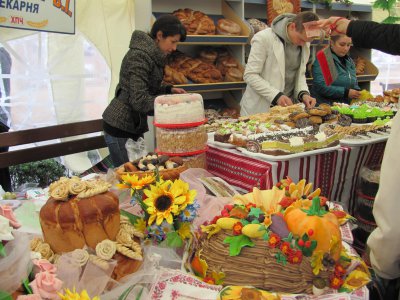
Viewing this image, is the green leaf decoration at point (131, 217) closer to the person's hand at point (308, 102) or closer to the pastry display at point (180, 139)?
the pastry display at point (180, 139)

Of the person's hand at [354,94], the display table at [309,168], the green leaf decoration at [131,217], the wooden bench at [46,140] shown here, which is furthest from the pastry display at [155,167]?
the person's hand at [354,94]

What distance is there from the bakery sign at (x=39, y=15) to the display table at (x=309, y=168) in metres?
2.28

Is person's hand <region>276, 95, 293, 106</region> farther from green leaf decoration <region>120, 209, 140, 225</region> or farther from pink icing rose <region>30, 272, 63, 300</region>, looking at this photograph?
pink icing rose <region>30, 272, 63, 300</region>

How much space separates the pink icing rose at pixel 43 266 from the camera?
0.92 m

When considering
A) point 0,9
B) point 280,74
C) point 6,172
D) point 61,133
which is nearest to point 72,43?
point 0,9

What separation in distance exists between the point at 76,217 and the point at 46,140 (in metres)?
2.36

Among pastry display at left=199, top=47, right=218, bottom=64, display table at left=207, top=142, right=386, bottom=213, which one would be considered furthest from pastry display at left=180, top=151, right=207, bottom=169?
pastry display at left=199, top=47, right=218, bottom=64

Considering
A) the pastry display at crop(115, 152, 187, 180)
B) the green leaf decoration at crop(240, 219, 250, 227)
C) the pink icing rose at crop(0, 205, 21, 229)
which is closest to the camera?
the pink icing rose at crop(0, 205, 21, 229)

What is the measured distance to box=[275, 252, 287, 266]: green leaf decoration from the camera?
1.07 m

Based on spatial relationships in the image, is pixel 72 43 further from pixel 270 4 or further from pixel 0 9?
pixel 270 4

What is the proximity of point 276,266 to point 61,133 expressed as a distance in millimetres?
2587

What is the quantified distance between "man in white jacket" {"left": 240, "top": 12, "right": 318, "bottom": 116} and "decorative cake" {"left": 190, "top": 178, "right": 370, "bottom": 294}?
232cm

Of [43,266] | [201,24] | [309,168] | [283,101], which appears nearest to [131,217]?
[43,266]

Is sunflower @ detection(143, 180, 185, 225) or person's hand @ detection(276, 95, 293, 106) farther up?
person's hand @ detection(276, 95, 293, 106)
